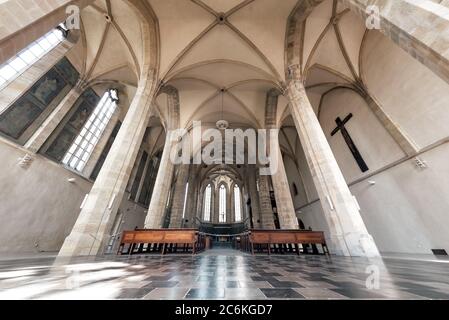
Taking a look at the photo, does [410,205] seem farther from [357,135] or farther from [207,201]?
[207,201]

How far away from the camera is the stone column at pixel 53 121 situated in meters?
8.98

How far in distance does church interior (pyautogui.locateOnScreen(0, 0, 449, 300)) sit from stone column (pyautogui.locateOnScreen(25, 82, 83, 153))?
0.07 m

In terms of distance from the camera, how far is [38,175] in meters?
9.20

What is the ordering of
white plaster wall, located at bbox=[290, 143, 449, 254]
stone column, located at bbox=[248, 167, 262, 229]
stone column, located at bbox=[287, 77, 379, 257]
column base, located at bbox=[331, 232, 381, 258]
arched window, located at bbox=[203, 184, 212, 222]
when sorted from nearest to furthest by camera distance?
column base, located at bbox=[331, 232, 381, 258] < stone column, located at bbox=[287, 77, 379, 257] < white plaster wall, located at bbox=[290, 143, 449, 254] < stone column, located at bbox=[248, 167, 262, 229] < arched window, located at bbox=[203, 184, 212, 222]

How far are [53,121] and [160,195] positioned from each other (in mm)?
6965

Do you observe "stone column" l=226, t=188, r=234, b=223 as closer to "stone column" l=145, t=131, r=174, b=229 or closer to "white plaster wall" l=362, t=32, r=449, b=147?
"stone column" l=145, t=131, r=174, b=229

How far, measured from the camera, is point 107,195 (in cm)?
636

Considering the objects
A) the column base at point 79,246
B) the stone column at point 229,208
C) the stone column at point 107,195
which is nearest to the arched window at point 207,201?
the stone column at point 229,208

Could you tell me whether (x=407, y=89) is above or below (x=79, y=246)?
above

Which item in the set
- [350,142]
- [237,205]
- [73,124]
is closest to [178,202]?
[73,124]

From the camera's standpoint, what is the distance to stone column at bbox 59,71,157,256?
221 inches

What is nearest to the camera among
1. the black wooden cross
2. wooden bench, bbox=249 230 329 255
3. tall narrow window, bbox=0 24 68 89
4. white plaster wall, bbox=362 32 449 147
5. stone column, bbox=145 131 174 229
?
wooden bench, bbox=249 230 329 255

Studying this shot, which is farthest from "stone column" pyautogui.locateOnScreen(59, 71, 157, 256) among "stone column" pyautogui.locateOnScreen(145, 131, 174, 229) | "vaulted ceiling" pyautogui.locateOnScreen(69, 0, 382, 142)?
"vaulted ceiling" pyautogui.locateOnScreen(69, 0, 382, 142)

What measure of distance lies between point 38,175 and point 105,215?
251 inches
